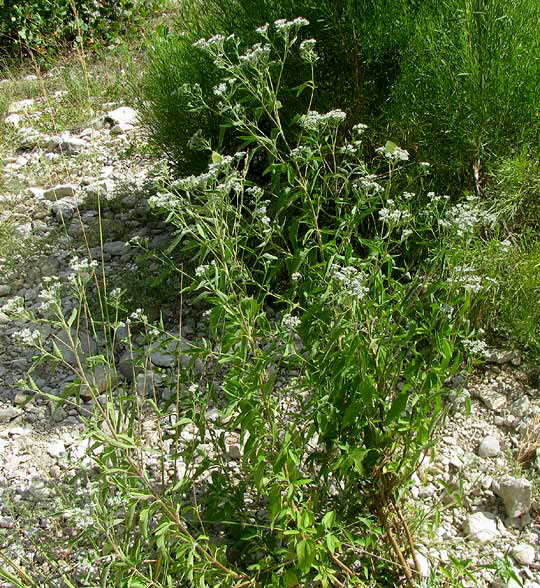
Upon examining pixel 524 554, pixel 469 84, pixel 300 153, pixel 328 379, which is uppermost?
pixel 300 153

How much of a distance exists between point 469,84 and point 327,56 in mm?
829

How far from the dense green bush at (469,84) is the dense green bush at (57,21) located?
546cm

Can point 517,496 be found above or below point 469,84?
below

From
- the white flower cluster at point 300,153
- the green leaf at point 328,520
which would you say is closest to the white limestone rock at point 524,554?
the green leaf at point 328,520

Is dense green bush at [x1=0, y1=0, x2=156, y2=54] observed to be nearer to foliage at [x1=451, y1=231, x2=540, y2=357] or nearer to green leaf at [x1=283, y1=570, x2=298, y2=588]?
foliage at [x1=451, y1=231, x2=540, y2=357]

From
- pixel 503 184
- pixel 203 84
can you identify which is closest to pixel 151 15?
pixel 203 84

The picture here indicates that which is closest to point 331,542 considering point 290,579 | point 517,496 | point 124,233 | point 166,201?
point 290,579

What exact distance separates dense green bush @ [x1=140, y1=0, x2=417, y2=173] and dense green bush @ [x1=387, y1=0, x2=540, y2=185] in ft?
0.45

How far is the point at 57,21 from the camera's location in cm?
838

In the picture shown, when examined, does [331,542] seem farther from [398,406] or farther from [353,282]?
[353,282]

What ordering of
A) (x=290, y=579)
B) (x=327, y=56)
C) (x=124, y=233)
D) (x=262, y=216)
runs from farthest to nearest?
(x=124, y=233)
(x=327, y=56)
(x=262, y=216)
(x=290, y=579)

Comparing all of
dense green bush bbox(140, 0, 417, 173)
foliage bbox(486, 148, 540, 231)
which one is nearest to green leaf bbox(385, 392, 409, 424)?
foliage bbox(486, 148, 540, 231)

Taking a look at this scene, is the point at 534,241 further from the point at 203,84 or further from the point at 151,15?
the point at 151,15

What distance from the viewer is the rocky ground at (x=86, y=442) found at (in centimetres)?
256
